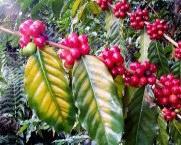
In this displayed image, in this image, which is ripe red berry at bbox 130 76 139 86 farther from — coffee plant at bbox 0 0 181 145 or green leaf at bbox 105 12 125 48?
green leaf at bbox 105 12 125 48

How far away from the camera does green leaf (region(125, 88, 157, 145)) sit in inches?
38.3

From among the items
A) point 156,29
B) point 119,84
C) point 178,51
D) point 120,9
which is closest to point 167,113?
point 119,84

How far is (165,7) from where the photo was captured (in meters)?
3.36

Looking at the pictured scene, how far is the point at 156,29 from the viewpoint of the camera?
5.96 ft

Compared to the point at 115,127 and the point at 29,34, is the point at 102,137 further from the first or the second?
the point at 29,34

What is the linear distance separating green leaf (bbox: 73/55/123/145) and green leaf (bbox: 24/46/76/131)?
3 centimetres

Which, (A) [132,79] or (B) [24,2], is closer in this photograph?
(A) [132,79]

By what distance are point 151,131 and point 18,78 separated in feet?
14.6

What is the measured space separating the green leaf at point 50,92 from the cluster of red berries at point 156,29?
102 cm

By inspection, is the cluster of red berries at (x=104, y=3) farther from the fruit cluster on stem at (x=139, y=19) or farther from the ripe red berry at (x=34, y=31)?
the ripe red berry at (x=34, y=31)

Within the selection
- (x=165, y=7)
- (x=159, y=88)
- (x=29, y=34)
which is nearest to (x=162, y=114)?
(x=159, y=88)

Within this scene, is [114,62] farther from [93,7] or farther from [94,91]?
[93,7]

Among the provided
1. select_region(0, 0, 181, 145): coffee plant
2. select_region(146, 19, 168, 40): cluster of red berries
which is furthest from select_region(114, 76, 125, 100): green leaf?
select_region(146, 19, 168, 40): cluster of red berries

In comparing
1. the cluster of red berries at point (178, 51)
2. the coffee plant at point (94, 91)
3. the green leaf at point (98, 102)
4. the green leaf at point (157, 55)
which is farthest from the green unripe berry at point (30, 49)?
the green leaf at point (157, 55)
